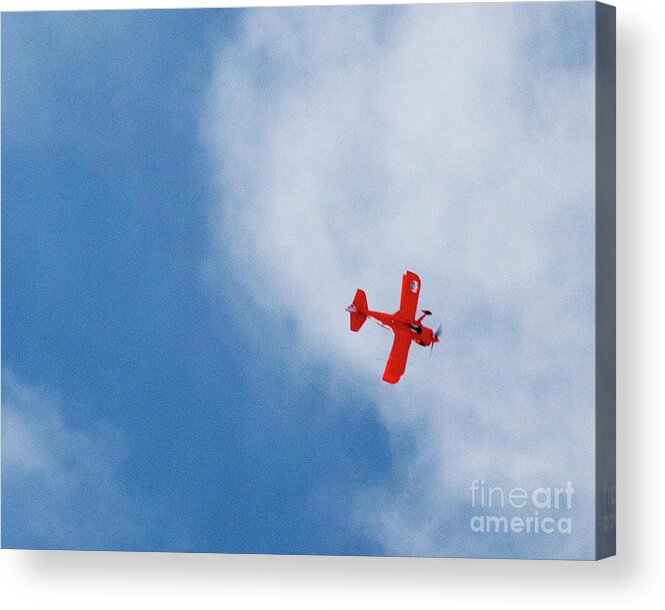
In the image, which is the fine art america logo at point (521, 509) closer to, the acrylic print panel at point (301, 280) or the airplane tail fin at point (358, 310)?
the acrylic print panel at point (301, 280)

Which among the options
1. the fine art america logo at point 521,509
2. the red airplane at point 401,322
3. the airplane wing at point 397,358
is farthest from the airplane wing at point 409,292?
the fine art america logo at point 521,509

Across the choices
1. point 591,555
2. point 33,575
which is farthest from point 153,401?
point 591,555

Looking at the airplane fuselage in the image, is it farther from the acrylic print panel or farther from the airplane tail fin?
the airplane tail fin

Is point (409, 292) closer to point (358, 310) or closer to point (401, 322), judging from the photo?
point (401, 322)

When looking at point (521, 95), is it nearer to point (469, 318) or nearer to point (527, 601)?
point (469, 318)

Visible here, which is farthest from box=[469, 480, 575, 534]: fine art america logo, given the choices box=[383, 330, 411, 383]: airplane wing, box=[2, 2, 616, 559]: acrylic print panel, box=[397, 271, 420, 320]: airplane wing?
box=[397, 271, 420, 320]: airplane wing

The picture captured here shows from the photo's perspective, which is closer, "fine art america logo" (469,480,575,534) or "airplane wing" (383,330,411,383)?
"fine art america logo" (469,480,575,534)

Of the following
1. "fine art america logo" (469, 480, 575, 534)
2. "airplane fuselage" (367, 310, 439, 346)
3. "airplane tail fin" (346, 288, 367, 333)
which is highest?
"airplane tail fin" (346, 288, 367, 333)

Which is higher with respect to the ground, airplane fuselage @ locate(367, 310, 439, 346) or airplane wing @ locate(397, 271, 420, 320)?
airplane wing @ locate(397, 271, 420, 320)
